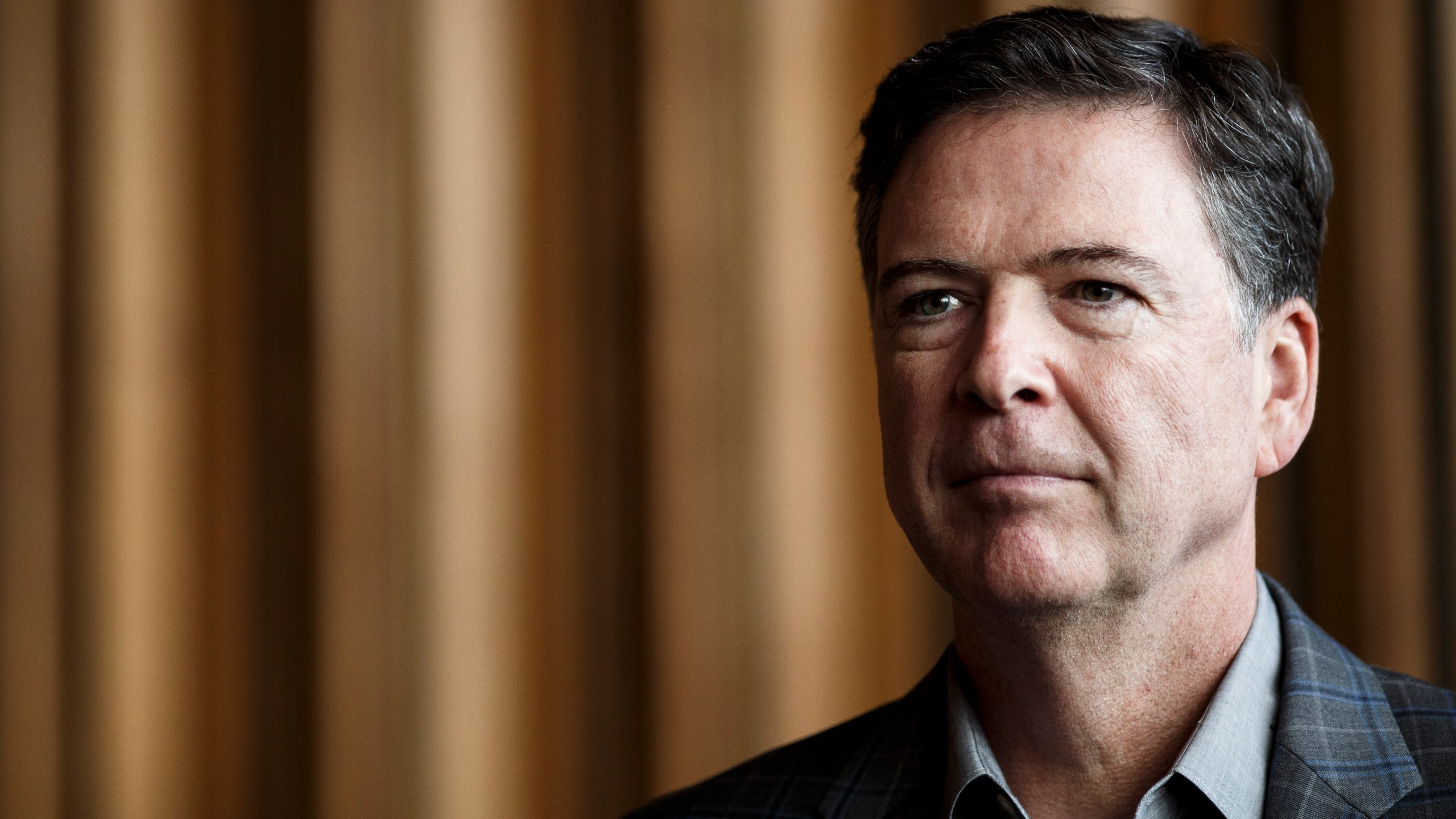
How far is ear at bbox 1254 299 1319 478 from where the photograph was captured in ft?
4.22

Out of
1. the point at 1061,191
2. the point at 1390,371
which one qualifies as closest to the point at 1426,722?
the point at 1061,191

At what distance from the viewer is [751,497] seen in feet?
6.93

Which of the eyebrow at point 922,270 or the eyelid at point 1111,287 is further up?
the eyebrow at point 922,270

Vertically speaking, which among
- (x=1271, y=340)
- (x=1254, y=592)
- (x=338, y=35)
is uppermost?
(x=338, y=35)

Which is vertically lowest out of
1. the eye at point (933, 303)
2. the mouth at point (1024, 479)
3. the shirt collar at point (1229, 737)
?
the shirt collar at point (1229, 737)

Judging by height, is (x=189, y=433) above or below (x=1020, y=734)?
above

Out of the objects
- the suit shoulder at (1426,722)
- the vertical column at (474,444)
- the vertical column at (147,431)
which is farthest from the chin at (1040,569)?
the vertical column at (147,431)

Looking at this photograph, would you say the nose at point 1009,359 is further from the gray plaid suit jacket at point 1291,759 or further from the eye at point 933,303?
the gray plaid suit jacket at point 1291,759

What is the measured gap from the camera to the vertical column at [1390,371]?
5.91 ft

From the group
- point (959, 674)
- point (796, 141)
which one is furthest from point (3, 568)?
point (959, 674)

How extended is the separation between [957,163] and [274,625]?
1656 millimetres

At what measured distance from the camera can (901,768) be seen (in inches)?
52.5

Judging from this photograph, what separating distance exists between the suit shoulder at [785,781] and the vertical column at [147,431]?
1.26 m

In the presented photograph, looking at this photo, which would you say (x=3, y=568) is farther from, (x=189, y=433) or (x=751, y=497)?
(x=751, y=497)
